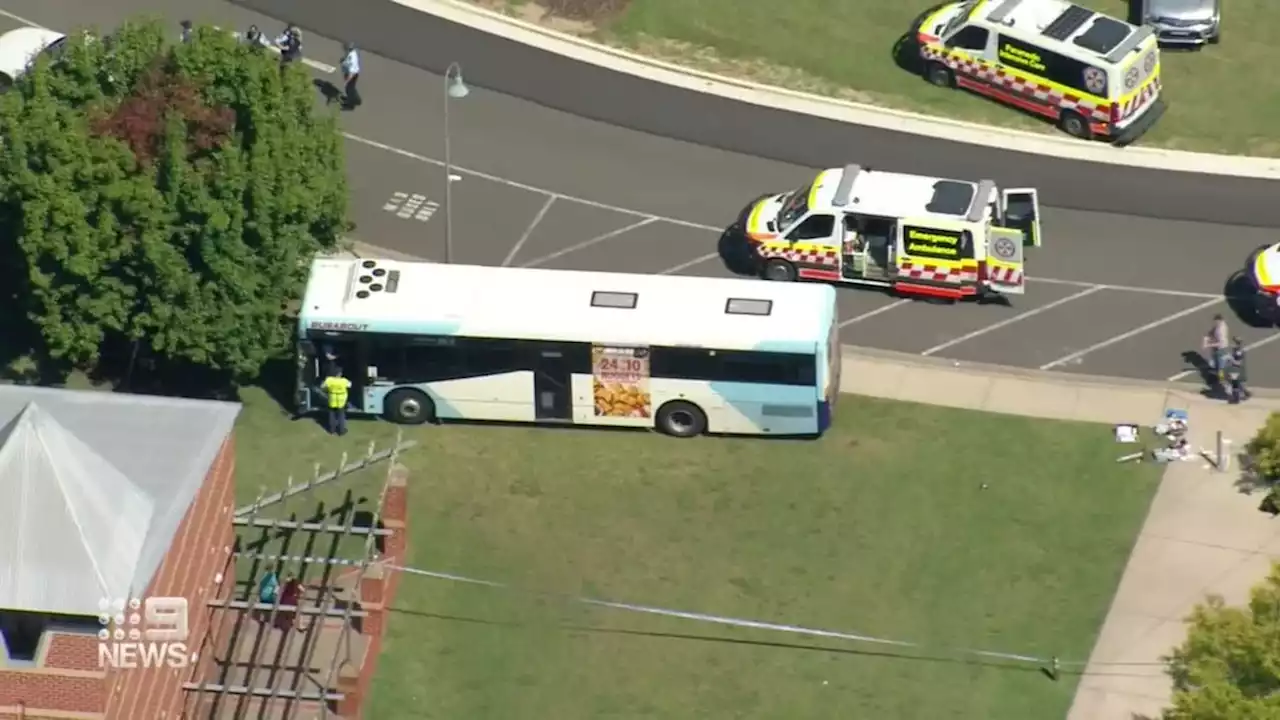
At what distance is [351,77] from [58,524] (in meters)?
23.7

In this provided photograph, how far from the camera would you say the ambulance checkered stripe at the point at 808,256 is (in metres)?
50.2

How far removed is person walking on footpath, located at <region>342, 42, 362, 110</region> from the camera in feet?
185

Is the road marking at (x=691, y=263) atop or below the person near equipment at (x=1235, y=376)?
below

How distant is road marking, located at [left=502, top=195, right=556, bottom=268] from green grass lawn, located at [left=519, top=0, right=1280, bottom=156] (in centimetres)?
748

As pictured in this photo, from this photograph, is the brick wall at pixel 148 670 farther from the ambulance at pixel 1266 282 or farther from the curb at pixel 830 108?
the ambulance at pixel 1266 282

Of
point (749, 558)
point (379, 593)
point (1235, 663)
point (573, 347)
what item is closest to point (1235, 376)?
point (749, 558)

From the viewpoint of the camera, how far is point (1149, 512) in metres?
44.7

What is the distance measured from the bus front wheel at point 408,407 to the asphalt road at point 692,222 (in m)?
6.24

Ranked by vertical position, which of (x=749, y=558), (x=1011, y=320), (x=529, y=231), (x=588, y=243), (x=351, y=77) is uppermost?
(x=351, y=77)

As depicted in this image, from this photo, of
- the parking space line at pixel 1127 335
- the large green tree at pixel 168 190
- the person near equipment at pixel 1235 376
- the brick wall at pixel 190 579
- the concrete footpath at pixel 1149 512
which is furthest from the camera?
the parking space line at pixel 1127 335

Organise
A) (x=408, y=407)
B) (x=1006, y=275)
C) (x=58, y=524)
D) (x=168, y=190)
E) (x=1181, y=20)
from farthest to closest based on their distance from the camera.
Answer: (x=1181, y=20)
(x=1006, y=275)
(x=408, y=407)
(x=168, y=190)
(x=58, y=524)

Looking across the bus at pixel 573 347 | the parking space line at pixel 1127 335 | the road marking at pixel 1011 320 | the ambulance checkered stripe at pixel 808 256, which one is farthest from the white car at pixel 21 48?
the parking space line at pixel 1127 335

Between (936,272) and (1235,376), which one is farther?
(936,272)

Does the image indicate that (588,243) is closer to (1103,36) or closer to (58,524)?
(1103,36)
